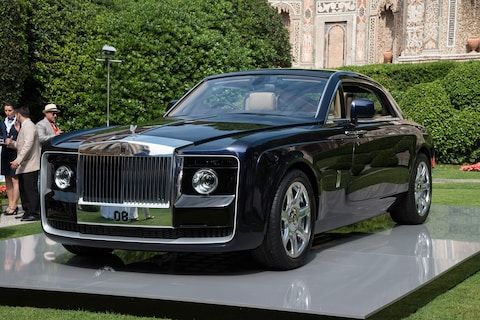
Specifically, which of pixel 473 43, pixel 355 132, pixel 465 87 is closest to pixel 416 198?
pixel 355 132

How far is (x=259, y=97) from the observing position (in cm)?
666

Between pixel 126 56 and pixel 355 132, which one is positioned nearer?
pixel 355 132

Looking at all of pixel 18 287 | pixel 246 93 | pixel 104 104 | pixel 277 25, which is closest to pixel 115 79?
pixel 104 104

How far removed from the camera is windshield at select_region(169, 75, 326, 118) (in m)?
6.60

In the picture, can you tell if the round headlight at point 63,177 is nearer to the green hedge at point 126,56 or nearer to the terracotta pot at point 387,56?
the green hedge at point 126,56

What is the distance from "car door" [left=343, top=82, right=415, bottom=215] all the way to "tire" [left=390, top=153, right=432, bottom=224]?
0.16 meters

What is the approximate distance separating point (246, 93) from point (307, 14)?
42.7 m

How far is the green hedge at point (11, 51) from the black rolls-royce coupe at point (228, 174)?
17.1 meters

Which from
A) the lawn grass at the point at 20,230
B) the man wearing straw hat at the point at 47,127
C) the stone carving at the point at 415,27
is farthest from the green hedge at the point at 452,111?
the lawn grass at the point at 20,230

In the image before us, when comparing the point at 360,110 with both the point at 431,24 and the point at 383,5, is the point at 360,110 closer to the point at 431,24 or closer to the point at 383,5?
the point at 431,24

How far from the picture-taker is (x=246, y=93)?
6809mm

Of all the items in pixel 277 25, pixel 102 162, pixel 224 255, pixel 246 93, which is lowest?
pixel 224 255

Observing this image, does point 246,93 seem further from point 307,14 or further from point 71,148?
point 307,14

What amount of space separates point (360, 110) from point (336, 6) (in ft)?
138
